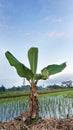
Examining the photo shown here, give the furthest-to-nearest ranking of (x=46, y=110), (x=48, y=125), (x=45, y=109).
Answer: (x=45, y=109), (x=46, y=110), (x=48, y=125)

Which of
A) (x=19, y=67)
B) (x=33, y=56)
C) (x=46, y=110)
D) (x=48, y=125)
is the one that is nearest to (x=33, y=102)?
Result: (x=19, y=67)

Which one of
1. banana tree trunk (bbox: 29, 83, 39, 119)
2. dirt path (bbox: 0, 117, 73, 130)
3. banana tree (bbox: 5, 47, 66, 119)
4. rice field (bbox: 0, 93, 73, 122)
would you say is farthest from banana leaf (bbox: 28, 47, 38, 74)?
dirt path (bbox: 0, 117, 73, 130)

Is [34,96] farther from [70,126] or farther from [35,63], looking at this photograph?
[70,126]

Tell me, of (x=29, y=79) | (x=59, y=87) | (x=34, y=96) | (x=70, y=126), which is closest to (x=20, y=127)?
(x=70, y=126)

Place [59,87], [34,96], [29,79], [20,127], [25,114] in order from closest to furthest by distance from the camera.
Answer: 1. [20,127]
2. [25,114]
3. [34,96]
4. [29,79]
5. [59,87]

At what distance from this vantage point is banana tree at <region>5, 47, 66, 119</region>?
2893mm

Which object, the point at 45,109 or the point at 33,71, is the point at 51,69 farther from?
the point at 45,109

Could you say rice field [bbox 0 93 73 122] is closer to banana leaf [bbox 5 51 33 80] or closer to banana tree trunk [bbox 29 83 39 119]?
banana tree trunk [bbox 29 83 39 119]

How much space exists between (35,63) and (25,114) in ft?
2.63

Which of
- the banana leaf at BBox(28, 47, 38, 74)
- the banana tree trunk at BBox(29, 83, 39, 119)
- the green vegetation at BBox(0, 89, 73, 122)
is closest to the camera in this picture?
the banana tree trunk at BBox(29, 83, 39, 119)

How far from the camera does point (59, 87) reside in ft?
138

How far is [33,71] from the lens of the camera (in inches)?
132

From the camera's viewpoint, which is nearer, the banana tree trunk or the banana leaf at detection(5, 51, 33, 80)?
the banana tree trunk

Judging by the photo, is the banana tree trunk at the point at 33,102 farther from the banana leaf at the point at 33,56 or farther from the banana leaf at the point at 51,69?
the banana leaf at the point at 33,56
